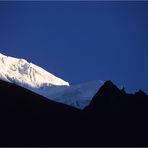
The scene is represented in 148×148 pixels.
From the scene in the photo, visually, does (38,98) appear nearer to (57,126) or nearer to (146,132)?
(57,126)

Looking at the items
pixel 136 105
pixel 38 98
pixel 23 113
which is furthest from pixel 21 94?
pixel 136 105

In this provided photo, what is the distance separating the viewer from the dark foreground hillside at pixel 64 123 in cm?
5072

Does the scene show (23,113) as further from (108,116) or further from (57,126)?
(108,116)

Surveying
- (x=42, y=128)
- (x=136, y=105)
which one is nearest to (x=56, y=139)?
(x=42, y=128)

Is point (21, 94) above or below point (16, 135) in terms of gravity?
above

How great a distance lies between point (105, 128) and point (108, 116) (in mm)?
4766

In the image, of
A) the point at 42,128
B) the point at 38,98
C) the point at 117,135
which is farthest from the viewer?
the point at 38,98

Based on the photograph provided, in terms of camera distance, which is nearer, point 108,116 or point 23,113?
point 23,113

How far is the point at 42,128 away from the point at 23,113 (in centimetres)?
454

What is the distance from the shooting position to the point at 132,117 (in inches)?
2586

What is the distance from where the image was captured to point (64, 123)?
56812 millimetres

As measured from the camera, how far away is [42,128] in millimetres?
53219

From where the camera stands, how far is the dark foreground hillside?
50.7 m

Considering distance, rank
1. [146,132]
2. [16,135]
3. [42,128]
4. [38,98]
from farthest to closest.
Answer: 1. [38,98]
2. [146,132]
3. [42,128]
4. [16,135]
